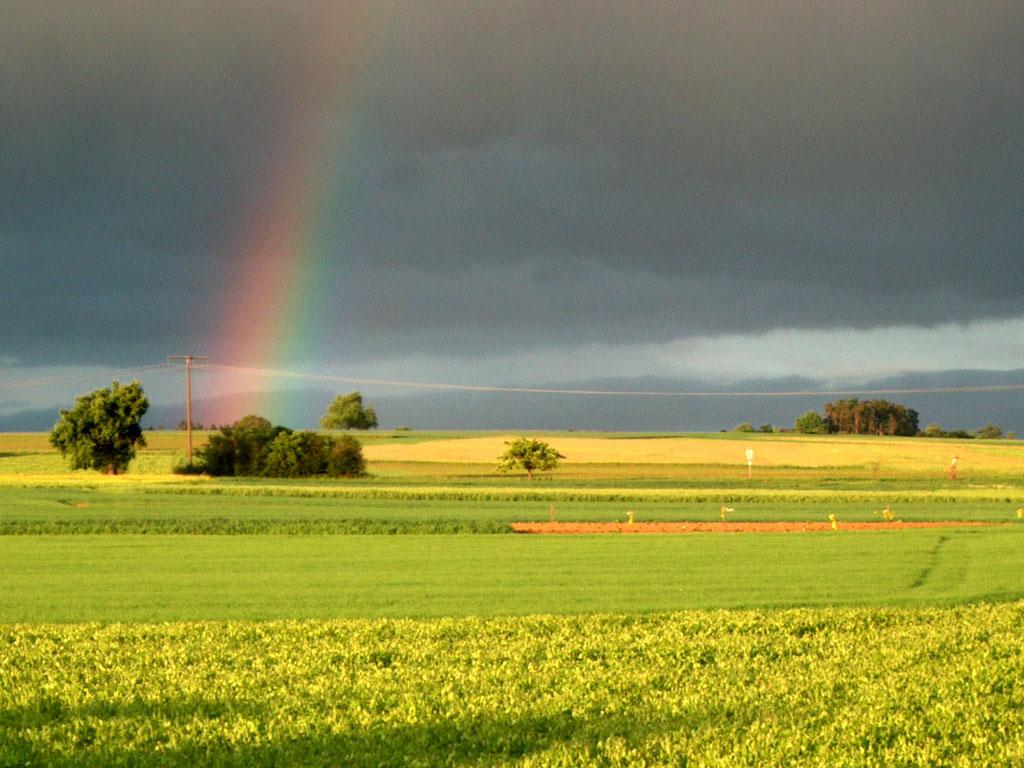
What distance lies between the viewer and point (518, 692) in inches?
544

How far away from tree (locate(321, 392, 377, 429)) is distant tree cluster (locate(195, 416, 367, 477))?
3516 inches

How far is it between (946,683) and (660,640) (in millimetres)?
4578

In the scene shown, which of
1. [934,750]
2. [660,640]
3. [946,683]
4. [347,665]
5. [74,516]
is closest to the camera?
[934,750]

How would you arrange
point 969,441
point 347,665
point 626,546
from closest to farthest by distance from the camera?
point 347,665
point 626,546
point 969,441

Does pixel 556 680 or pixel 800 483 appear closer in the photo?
pixel 556 680

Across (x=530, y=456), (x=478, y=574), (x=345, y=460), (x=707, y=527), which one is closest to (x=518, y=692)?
(x=478, y=574)

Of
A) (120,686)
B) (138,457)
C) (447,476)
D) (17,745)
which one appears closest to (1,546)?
(120,686)

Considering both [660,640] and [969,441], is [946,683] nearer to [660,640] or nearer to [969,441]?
[660,640]

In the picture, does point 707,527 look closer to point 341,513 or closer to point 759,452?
point 341,513

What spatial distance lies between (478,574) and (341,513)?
29458 millimetres

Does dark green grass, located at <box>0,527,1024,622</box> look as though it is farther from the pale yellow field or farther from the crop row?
the pale yellow field

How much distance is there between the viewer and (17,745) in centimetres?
1164

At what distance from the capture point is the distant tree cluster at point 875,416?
642 ft

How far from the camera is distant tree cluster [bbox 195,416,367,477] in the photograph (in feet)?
327
